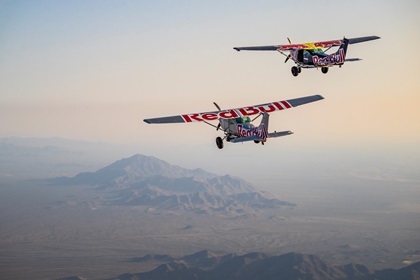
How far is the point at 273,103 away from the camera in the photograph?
193 ft

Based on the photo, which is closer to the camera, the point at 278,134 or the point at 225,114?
the point at 278,134

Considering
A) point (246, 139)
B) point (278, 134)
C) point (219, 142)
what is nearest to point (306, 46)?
point (278, 134)

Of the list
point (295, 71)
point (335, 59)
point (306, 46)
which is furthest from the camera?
point (306, 46)

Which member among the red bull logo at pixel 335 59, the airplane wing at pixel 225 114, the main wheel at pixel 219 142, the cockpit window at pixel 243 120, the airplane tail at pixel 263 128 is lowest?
the main wheel at pixel 219 142

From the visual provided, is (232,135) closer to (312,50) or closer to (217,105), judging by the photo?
(217,105)

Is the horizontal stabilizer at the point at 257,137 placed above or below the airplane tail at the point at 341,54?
below

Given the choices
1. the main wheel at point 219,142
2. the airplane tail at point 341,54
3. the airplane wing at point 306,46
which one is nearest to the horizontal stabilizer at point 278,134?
the main wheel at point 219,142

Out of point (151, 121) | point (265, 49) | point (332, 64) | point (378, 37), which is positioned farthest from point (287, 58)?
point (151, 121)

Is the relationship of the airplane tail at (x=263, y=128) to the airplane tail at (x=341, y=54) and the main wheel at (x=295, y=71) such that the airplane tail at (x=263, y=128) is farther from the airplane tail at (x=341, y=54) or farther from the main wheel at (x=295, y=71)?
the airplane tail at (x=341, y=54)

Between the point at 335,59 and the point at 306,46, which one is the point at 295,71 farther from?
the point at 306,46

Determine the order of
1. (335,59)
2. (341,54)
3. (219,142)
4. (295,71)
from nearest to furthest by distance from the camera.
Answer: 1. (219,142)
2. (335,59)
3. (341,54)
4. (295,71)

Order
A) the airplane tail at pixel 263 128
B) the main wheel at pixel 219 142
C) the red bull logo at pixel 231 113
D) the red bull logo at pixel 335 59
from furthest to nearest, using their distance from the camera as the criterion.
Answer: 1. the red bull logo at pixel 335 59
2. the red bull logo at pixel 231 113
3. the airplane tail at pixel 263 128
4. the main wheel at pixel 219 142

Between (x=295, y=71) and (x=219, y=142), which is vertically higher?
(x=295, y=71)

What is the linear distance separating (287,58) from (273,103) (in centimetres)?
738
